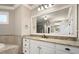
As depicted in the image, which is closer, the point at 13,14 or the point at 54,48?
the point at 13,14

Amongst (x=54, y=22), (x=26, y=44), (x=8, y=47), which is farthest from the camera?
(x=54, y=22)

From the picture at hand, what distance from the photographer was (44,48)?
64.7 inches

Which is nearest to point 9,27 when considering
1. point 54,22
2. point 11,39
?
point 11,39

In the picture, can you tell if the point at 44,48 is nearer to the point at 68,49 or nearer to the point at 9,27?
the point at 68,49

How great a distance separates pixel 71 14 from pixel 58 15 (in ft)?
0.70

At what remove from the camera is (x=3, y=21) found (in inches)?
56.8

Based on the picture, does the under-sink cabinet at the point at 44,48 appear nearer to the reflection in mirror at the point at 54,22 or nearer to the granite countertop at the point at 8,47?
the granite countertop at the point at 8,47

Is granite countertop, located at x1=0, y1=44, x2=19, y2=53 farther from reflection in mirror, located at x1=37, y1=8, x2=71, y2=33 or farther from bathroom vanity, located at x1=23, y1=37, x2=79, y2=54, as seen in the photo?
reflection in mirror, located at x1=37, y1=8, x2=71, y2=33

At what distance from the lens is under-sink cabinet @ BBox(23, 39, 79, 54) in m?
1.50

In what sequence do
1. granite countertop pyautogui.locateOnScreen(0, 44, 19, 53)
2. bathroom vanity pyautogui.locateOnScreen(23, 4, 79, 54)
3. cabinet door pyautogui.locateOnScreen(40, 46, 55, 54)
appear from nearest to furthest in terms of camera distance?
granite countertop pyautogui.locateOnScreen(0, 44, 19, 53)
cabinet door pyautogui.locateOnScreen(40, 46, 55, 54)
bathroom vanity pyautogui.locateOnScreen(23, 4, 79, 54)

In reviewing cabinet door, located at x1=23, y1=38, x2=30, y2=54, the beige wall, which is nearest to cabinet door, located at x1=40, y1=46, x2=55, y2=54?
cabinet door, located at x1=23, y1=38, x2=30, y2=54

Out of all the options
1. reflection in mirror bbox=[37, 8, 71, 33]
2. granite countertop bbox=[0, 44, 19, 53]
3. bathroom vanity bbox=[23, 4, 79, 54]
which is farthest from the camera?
reflection in mirror bbox=[37, 8, 71, 33]
